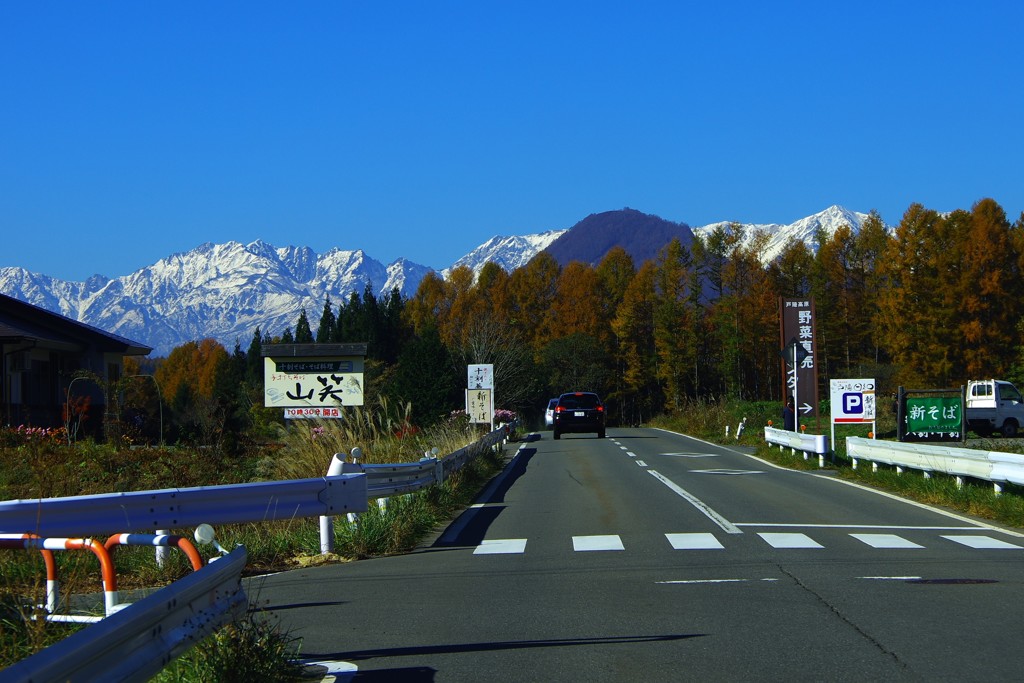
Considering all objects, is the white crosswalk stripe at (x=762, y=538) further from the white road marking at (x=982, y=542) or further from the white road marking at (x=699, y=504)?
the white road marking at (x=699, y=504)

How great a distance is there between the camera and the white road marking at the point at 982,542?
11.6m

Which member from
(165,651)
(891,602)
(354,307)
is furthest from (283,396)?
(354,307)

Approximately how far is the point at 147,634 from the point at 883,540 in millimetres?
9506

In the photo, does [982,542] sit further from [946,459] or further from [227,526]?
[227,526]

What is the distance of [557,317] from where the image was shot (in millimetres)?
98375

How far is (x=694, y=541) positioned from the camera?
12.3 meters

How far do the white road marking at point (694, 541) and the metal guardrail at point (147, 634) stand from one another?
22.3 ft

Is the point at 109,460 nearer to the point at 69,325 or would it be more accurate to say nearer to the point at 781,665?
the point at 781,665

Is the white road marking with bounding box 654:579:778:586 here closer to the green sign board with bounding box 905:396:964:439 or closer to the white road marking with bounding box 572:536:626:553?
the white road marking with bounding box 572:536:626:553

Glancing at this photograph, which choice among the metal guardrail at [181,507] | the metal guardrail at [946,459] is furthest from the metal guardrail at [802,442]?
the metal guardrail at [181,507]

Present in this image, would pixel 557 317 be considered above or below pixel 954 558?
above

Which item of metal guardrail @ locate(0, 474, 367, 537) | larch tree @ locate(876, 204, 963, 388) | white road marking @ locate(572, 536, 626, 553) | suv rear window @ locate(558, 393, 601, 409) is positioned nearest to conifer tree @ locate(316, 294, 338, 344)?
larch tree @ locate(876, 204, 963, 388)

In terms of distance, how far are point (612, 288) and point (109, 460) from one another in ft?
278

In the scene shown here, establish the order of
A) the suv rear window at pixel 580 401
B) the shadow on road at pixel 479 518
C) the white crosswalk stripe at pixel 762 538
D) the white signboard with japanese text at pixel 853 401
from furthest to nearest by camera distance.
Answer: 1. the suv rear window at pixel 580 401
2. the white signboard with japanese text at pixel 853 401
3. the shadow on road at pixel 479 518
4. the white crosswalk stripe at pixel 762 538
